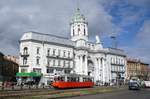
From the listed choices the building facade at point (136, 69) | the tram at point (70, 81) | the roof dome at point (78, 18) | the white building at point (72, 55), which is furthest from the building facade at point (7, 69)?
the building facade at point (136, 69)

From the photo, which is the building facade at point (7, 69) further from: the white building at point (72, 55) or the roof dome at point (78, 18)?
the roof dome at point (78, 18)

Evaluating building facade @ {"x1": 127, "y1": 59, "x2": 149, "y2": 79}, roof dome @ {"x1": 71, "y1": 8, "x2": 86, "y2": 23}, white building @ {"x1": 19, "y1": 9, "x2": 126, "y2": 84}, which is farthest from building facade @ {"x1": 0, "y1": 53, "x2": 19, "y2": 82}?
building facade @ {"x1": 127, "y1": 59, "x2": 149, "y2": 79}

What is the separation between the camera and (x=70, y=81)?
62.3 m

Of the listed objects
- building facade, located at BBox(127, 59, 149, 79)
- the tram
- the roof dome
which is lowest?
the tram

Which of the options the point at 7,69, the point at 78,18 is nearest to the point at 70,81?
the point at 78,18

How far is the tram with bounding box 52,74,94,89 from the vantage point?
59022 mm

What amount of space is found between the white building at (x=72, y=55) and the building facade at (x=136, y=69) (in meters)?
8.80

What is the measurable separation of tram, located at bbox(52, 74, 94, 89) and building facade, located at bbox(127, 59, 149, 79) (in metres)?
71.3

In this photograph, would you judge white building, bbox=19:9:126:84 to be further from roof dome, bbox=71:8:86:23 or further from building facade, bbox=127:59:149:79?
building facade, bbox=127:59:149:79

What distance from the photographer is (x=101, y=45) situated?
11850 centimetres

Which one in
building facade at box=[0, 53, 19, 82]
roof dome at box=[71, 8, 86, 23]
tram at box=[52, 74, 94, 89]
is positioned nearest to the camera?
tram at box=[52, 74, 94, 89]

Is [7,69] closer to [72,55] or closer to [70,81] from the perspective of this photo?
[72,55]

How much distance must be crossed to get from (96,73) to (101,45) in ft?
41.4

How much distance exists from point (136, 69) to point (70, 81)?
88.9 m
